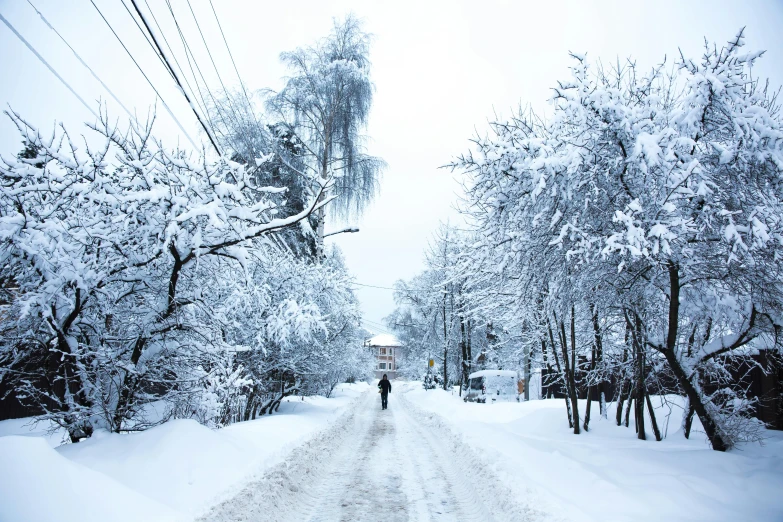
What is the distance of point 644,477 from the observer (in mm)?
5227

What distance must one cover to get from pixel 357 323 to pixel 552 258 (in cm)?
1256

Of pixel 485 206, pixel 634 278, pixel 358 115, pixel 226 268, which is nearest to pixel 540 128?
pixel 485 206

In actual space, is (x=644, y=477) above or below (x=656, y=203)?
below

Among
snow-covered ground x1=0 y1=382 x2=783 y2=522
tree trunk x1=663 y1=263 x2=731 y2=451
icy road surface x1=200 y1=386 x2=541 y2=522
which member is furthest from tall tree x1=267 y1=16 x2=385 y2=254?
tree trunk x1=663 y1=263 x2=731 y2=451

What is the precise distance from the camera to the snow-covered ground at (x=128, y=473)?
3.44 meters

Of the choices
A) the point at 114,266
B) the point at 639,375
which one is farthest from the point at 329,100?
the point at 639,375

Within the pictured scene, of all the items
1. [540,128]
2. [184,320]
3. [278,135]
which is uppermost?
[278,135]

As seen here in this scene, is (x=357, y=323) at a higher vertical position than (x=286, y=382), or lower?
higher

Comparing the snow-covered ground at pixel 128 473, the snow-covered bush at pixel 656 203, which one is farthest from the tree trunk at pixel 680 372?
the snow-covered ground at pixel 128 473

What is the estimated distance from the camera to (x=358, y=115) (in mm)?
16812

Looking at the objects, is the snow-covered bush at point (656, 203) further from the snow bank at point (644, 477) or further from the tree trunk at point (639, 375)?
the snow bank at point (644, 477)

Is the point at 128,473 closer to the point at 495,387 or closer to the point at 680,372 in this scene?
the point at 680,372

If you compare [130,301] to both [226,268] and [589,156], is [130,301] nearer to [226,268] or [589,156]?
[226,268]

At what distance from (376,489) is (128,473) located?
3081mm
